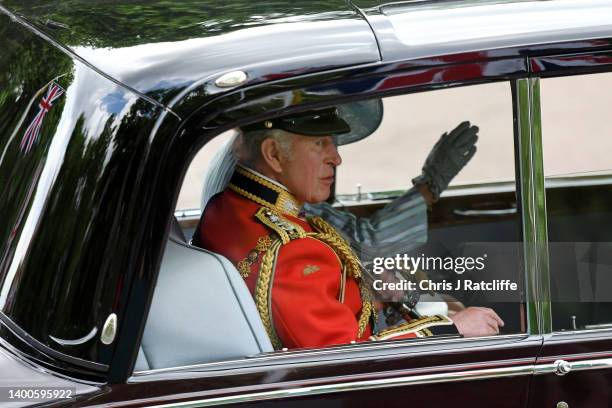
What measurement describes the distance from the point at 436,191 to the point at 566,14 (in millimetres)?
1134

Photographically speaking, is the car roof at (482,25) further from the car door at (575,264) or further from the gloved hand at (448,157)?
the gloved hand at (448,157)

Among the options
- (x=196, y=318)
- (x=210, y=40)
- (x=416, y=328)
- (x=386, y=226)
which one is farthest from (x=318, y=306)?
(x=386, y=226)

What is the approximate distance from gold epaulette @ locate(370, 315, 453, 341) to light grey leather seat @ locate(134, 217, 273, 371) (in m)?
0.30

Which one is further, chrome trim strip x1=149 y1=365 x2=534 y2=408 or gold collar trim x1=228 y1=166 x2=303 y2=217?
gold collar trim x1=228 y1=166 x2=303 y2=217

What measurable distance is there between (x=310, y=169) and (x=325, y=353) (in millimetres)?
611

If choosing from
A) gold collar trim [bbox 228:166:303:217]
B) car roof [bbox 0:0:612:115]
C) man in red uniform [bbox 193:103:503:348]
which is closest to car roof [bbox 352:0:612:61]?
car roof [bbox 0:0:612:115]

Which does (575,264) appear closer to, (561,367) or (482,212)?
(561,367)

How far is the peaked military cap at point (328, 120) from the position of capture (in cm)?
235

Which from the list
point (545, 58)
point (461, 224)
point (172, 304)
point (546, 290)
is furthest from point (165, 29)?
point (461, 224)

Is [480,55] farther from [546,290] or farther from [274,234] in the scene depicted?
[274,234]

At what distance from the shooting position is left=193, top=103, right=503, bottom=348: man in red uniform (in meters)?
2.46

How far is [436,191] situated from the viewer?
345cm

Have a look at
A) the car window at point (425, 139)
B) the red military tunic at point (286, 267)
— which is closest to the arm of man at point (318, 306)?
the red military tunic at point (286, 267)

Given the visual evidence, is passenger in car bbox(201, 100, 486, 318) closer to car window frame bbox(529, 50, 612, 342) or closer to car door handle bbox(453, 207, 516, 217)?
car window frame bbox(529, 50, 612, 342)
